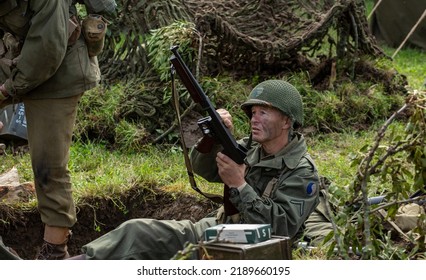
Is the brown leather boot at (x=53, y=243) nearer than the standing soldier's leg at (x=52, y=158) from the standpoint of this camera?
No

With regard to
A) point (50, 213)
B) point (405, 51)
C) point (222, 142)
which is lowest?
point (405, 51)

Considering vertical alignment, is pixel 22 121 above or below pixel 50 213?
below

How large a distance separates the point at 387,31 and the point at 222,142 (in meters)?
10.4

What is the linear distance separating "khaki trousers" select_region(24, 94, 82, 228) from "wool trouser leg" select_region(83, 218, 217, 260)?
0.70 metres

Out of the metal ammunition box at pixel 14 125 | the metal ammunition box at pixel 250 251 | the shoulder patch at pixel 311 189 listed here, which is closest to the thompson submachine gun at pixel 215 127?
the shoulder patch at pixel 311 189

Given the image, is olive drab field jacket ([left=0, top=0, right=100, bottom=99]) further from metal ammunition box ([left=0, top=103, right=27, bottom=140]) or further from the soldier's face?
metal ammunition box ([left=0, top=103, right=27, bottom=140])

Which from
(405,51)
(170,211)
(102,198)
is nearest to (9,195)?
(102,198)

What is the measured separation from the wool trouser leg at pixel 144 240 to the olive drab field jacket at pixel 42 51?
102 centimetres

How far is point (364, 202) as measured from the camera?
4.75m

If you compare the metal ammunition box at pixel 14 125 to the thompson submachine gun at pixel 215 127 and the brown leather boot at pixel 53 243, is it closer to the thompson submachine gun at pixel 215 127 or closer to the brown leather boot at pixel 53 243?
the brown leather boot at pixel 53 243

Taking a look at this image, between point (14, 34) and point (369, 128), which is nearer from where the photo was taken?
point (14, 34)

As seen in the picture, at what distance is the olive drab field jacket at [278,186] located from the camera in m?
5.37

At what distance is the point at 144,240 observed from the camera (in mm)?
5473

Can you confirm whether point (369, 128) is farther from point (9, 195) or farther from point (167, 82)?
point (9, 195)
